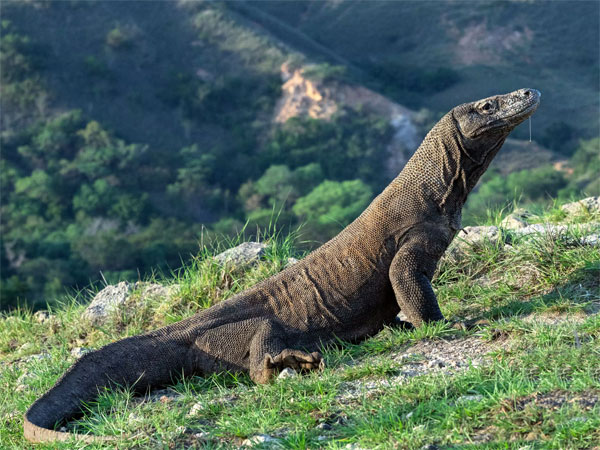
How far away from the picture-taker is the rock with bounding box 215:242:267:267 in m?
6.00

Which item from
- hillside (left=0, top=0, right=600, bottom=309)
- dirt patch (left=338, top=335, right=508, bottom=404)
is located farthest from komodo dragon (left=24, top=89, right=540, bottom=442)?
hillside (left=0, top=0, right=600, bottom=309)

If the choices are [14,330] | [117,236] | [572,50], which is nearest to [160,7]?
[117,236]

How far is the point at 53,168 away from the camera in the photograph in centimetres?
5394

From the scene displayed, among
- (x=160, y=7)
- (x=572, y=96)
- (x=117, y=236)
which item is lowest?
(x=117, y=236)

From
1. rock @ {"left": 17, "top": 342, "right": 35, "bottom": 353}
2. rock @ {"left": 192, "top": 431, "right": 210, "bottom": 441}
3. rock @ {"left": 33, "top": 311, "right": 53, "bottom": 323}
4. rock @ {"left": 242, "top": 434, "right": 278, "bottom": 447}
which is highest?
rock @ {"left": 242, "top": 434, "right": 278, "bottom": 447}

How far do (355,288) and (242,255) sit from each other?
162cm

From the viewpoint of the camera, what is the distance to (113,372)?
4320mm

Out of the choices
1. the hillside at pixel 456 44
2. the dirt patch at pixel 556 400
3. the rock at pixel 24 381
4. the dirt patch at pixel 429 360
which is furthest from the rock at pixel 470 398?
the hillside at pixel 456 44

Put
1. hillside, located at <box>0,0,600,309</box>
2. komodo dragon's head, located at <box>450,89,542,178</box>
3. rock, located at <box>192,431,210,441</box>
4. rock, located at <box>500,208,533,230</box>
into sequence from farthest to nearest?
hillside, located at <box>0,0,600,309</box>
rock, located at <box>500,208,533,230</box>
komodo dragon's head, located at <box>450,89,542,178</box>
rock, located at <box>192,431,210,441</box>

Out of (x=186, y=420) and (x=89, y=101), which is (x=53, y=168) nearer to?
(x=89, y=101)

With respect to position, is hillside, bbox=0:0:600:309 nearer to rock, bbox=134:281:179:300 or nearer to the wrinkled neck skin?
rock, bbox=134:281:179:300

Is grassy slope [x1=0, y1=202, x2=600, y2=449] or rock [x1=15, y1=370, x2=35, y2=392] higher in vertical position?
grassy slope [x1=0, y1=202, x2=600, y2=449]

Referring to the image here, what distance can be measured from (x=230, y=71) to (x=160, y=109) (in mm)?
6447

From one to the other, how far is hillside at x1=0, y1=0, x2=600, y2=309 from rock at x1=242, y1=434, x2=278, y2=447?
123ft
